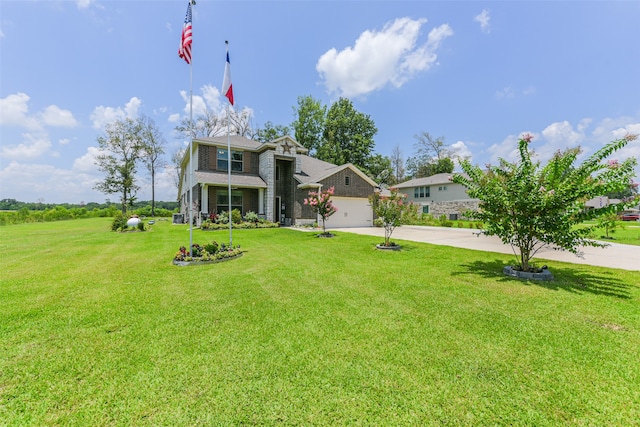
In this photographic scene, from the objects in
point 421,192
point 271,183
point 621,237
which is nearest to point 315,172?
point 271,183

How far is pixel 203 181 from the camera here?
17.2m

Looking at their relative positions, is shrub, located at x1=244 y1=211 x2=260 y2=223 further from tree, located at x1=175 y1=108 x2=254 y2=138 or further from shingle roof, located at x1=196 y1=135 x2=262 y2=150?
tree, located at x1=175 y1=108 x2=254 y2=138

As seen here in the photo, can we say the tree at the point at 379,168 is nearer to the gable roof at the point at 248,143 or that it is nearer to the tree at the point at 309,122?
the tree at the point at 309,122

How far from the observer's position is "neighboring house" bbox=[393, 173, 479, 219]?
3117 cm

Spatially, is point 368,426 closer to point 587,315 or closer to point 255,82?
point 587,315

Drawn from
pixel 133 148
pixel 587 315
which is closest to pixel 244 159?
pixel 587 315

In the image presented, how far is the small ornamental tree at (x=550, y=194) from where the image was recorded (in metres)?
5.23

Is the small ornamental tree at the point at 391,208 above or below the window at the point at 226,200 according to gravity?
below

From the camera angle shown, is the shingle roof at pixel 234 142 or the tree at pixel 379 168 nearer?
the shingle roof at pixel 234 142

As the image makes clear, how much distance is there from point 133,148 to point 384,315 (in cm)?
3971

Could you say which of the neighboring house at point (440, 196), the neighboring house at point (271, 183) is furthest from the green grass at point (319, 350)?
the neighboring house at point (440, 196)

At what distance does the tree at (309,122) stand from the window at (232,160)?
18.6 metres

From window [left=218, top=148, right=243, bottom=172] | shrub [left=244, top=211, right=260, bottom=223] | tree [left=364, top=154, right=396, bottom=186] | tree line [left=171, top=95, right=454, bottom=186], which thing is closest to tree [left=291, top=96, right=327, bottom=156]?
tree line [left=171, top=95, right=454, bottom=186]

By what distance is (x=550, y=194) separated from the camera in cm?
571
